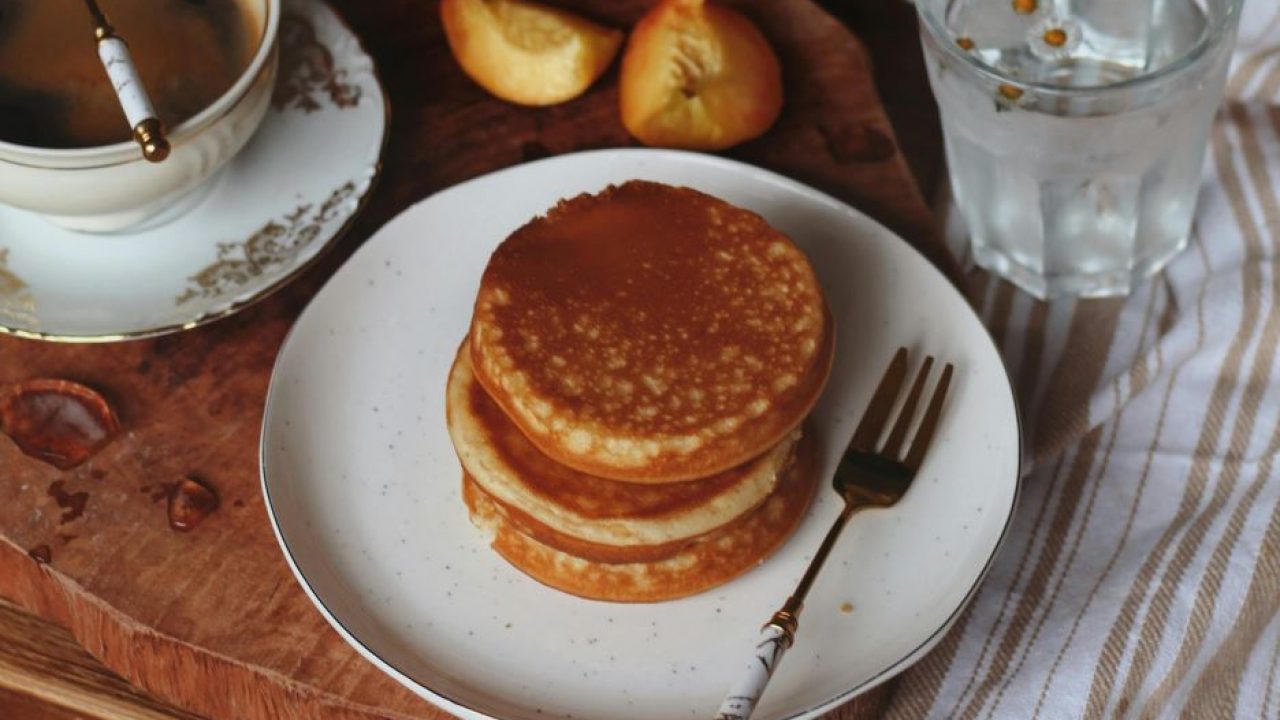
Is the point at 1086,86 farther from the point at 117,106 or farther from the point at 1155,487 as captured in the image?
the point at 117,106

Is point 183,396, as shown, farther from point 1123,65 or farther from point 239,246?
point 1123,65

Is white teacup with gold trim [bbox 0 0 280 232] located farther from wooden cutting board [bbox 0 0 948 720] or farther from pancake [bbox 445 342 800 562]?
pancake [bbox 445 342 800 562]

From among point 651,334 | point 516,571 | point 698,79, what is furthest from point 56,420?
point 698,79

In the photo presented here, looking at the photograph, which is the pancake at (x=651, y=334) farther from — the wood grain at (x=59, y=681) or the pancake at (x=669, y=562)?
→ the wood grain at (x=59, y=681)

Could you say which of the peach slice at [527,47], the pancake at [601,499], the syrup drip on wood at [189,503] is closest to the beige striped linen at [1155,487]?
the pancake at [601,499]

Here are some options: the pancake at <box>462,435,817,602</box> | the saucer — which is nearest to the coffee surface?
the saucer

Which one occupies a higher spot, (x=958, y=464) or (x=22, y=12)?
(x=22, y=12)

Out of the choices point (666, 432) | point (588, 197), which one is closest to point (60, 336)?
point (588, 197)
